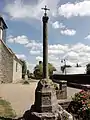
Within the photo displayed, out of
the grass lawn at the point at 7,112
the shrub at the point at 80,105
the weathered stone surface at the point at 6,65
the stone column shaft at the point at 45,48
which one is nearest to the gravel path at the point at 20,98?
the grass lawn at the point at 7,112

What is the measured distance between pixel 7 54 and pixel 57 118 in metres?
27.6

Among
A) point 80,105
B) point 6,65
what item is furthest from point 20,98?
point 6,65

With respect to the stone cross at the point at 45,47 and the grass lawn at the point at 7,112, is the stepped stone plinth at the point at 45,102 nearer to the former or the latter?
the stone cross at the point at 45,47

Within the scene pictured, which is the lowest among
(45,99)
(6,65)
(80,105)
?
(80,105)

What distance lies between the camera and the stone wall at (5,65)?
33531 millimetres

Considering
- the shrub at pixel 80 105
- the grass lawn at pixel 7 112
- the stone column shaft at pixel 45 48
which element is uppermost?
the stone column shaft at pixel 45 48

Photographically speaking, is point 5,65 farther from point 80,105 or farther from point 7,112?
point 80,105

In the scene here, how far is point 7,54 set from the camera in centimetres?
3412

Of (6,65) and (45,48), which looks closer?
(45,48)

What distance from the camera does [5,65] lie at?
33.9 metres


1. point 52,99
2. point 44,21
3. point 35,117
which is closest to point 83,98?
point 52,99

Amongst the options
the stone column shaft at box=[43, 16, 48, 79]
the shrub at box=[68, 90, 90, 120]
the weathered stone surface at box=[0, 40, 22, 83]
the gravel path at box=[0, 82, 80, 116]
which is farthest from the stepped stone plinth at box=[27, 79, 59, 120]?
the weathered stone surface at box=[0, 40, 22, 83]

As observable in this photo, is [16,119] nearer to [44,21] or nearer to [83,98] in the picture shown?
[83,98]

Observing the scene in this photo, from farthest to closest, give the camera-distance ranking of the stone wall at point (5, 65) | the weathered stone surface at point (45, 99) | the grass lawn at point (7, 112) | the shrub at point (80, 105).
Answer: the stone wall at point (5, 65), the grass lawn at point (7, 112), the weathered stone surface at point (45, 99), the shrub at point (80, 105)
